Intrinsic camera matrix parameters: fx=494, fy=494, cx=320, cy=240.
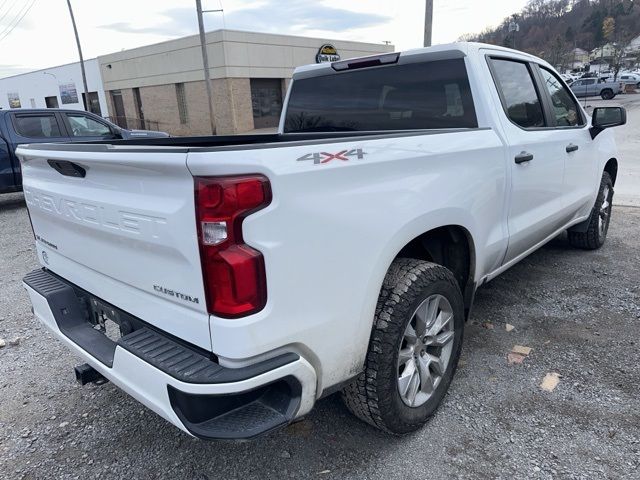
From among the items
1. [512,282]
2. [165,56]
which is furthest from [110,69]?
[512,282]

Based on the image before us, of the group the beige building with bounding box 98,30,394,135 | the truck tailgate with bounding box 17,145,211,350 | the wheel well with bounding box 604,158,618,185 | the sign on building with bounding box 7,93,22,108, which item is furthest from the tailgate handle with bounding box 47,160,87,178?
the sign on building with bounding box 7,93,22,108

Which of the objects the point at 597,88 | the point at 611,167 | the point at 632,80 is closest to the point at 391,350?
the point at 611,167

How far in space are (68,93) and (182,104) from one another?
14157 mm

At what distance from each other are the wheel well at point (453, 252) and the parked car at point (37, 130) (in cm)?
737

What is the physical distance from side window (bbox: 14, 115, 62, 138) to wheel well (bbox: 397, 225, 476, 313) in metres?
8.70

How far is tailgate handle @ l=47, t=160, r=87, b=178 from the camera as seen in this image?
2.18 metres

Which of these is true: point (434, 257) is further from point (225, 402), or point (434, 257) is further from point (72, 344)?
point (72, 344)

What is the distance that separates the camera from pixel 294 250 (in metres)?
1.77

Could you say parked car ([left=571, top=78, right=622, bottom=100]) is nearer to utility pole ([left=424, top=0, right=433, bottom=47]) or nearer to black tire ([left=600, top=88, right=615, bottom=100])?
black tire ([left=600, top=88, right=615, bottom=100])

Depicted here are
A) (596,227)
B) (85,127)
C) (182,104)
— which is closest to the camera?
(596,227)

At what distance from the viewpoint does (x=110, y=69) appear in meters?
32.4

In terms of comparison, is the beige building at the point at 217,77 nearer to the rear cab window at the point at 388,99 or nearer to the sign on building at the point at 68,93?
the sign on building at the point at 68,93

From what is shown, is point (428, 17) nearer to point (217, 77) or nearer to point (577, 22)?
point (217, 77)

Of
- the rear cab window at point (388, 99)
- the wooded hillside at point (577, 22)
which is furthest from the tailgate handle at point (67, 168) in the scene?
the wooded hillside at point (577, 22)
